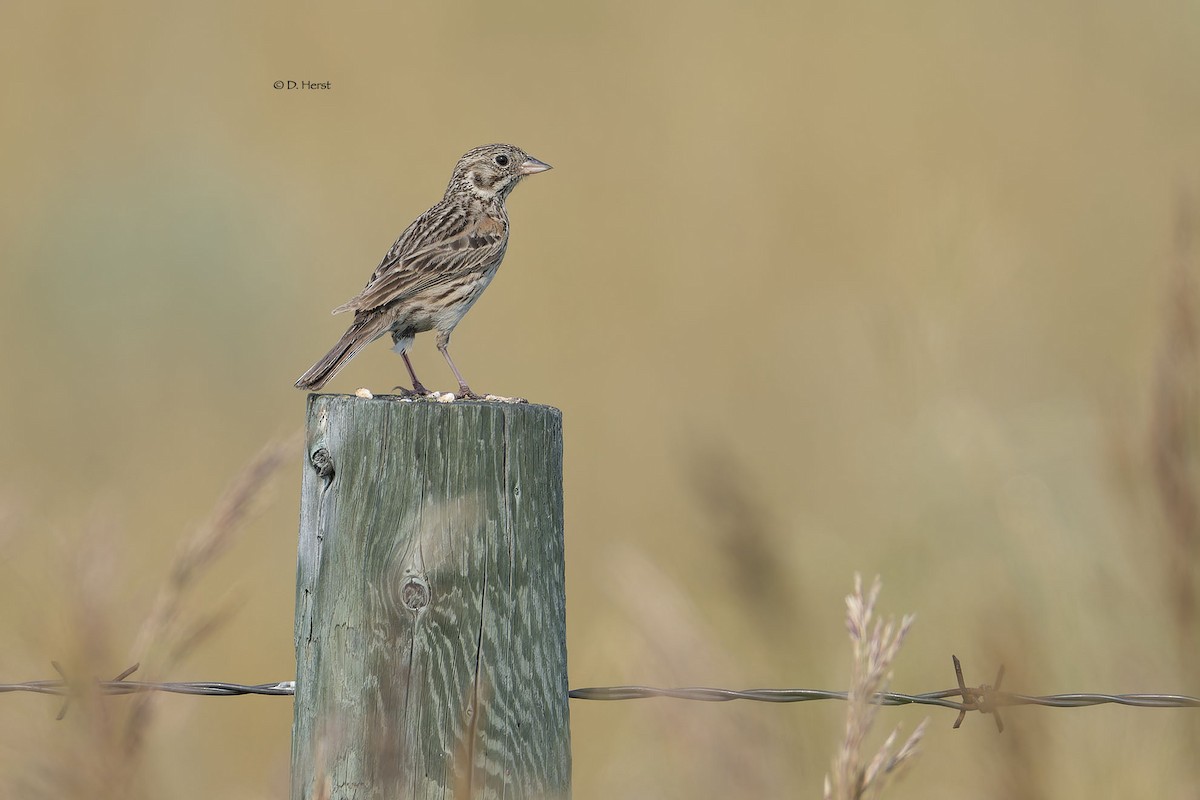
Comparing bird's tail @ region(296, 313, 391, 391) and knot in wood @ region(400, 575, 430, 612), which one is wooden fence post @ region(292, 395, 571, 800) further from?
bird's tail @ region(296, 313, 391, 391)

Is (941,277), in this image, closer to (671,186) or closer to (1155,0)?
(671,186)

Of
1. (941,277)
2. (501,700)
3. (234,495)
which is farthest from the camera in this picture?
(941,277)

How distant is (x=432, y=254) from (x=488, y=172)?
41.7 inches

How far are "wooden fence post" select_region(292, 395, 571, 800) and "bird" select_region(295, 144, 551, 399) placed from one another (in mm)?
1724

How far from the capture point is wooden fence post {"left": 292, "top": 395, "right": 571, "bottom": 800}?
2.88 m

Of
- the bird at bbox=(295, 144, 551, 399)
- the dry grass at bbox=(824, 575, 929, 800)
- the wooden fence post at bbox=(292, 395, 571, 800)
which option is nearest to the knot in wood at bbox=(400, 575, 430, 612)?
the wooden fence post at bbox=(292, 395, 571, 800)

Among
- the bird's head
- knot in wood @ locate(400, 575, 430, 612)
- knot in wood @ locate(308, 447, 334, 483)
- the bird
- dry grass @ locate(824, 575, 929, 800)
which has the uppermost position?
the bird's head

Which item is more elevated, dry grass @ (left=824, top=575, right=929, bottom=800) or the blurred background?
the blurred background

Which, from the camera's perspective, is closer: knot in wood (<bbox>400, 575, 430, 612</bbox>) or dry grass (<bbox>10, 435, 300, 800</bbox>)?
dry grass (<bbox>10, 435, 300, 800</bbox>)


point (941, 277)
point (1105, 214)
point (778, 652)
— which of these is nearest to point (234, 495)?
point (778, 652)

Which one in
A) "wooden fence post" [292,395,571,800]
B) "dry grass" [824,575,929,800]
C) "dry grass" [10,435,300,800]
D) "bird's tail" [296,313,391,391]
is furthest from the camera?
"bird's tail" [296,313,391,391]

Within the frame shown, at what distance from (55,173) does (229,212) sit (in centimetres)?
174

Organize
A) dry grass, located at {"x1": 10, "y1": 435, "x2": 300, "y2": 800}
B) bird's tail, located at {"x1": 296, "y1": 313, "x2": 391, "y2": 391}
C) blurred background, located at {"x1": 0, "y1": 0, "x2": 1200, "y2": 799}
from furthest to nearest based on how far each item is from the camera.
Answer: bird's tail, located at {"x1": 296, "y1": 313, "x2": 391, "y2": 391} < blurred background, located at {"x1": 0, "y1": 0, "x2": 1200, "y2": 799} < dry grass, located at {"x1": 10, "y1": 435, "x2": 300, "y2": 800}

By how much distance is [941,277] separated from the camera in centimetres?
506
